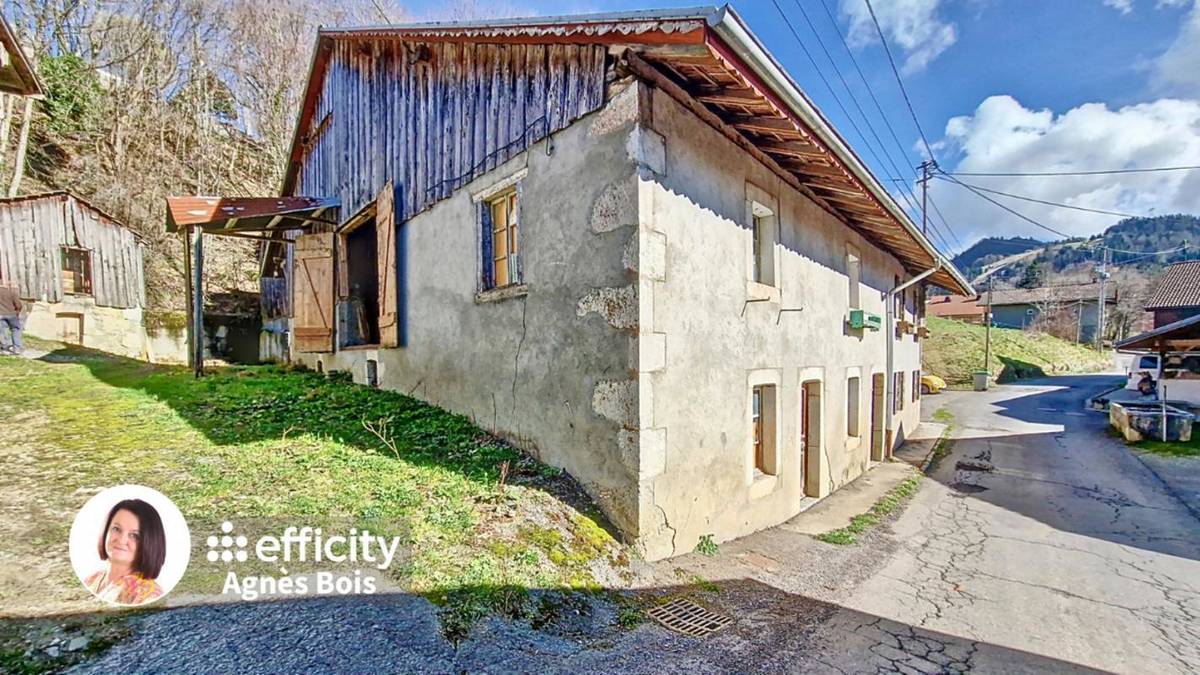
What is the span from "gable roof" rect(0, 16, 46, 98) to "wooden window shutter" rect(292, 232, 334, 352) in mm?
3918

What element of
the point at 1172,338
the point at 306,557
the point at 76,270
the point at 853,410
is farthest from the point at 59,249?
the point at 1172,338

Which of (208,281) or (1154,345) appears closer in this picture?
(1154,345)

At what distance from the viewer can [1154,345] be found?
1462cm

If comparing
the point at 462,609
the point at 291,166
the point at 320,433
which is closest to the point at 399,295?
the point at 320,433

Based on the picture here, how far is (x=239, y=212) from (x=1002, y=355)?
37436 mm

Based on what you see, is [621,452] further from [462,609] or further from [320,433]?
[320,433]

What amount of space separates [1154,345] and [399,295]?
20.8m

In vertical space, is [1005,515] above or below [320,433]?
below

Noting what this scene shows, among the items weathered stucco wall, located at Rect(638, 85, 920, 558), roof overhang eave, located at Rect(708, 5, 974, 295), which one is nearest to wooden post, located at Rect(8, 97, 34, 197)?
weathered stucco wall, located at Rect(638, 85, 920, 558)

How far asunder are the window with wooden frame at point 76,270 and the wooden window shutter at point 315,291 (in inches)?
394

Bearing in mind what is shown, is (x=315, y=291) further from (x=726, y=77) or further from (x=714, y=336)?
(x=726, y=77)

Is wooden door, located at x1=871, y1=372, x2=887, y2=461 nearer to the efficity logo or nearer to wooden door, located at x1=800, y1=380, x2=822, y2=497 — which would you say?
wooden door, located at x1=800, y1=380, x2=822, y2=497

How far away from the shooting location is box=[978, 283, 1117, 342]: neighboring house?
42.5 m

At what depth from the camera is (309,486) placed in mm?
4188
